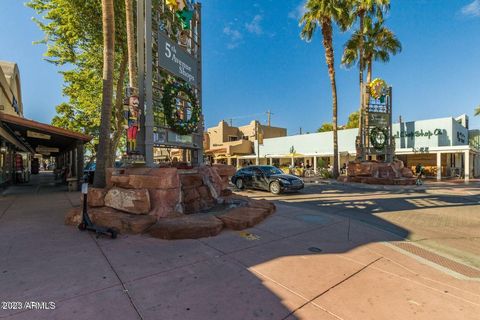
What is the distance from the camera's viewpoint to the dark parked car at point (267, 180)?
13.0 metres

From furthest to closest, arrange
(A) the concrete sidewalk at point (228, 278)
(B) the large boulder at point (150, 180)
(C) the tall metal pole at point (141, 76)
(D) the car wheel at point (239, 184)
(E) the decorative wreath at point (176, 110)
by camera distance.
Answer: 1. (D) the car wheel at point (239, 184)
2. (E) the decorative wreath at point (176, 110)
3. (C) the tall metal pole at point (141, 76)
4. (B) the large boulder at point (150, 180)
5. (A) the concrete sidewalk at point (228, 278)

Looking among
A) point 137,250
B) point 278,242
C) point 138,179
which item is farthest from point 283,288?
point 138,179

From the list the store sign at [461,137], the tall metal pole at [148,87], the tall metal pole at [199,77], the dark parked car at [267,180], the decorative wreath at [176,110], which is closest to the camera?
the tall metal pole at [148,87]

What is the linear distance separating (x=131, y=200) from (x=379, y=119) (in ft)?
65.4

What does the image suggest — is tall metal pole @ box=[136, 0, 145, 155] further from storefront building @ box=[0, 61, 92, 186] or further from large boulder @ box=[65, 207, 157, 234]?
storefront building @ box=[0, 61, 92, 186]

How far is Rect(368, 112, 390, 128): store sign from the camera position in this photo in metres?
19.9

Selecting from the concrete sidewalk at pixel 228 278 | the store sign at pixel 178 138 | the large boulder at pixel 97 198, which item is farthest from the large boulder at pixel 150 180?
the store sign at pixel 178 138

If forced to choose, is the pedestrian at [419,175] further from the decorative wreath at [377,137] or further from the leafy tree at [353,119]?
the leafy tree at [353,119]

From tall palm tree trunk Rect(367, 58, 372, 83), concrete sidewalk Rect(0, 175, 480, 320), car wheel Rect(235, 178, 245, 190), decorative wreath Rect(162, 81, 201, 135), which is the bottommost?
concrete sidewalk Rect(0, 175, 480, 320)

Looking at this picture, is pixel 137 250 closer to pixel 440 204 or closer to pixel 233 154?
pixel 440 204

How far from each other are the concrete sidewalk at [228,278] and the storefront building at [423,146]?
20433 millimetres

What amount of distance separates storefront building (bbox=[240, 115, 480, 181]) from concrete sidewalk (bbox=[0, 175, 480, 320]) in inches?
804

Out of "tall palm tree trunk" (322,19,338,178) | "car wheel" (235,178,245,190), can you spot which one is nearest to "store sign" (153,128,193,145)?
"car wheel" (235,178,245,190)

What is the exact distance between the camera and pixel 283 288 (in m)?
3.20
